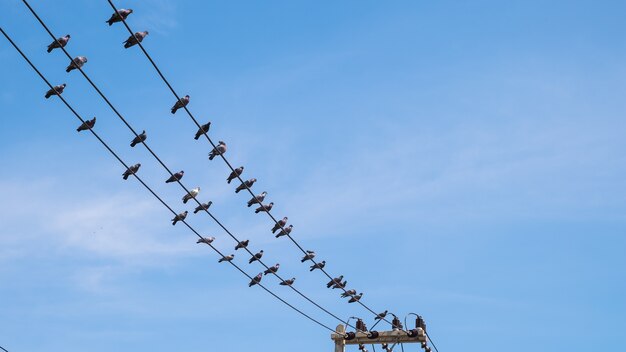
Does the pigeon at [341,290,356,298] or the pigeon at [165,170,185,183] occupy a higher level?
the pigeon at [341,290,356,298]

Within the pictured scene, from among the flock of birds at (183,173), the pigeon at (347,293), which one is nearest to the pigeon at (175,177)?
the flock of birds at (183,173)

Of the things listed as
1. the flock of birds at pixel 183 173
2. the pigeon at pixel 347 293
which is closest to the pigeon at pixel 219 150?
the flock of birds at pixel 183 173

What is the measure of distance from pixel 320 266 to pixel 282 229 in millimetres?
4057

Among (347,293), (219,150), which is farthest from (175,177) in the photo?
(347,293)

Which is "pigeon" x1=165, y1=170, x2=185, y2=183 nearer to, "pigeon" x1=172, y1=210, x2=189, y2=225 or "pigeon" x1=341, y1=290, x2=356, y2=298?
"pigeon" x1=172, y1=210, x2=189, y2=225

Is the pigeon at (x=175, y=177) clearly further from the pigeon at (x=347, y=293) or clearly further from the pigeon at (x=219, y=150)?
the pigeon at (x=347, y=293)

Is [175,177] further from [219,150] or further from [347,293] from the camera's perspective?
[347,293]

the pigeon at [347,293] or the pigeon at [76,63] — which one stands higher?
the pigeon at [347,293]

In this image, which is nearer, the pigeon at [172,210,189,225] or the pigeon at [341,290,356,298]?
the pigeon at [172,210,189,225]

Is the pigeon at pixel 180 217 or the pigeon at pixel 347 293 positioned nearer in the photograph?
the pigeon at pixel 180 217

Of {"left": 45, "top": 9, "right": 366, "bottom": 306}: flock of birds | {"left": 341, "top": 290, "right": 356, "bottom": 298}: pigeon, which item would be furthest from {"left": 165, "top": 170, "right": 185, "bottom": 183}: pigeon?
{"left": 341, "top": 290, "right": 356, "bottom": 298}: pigeon

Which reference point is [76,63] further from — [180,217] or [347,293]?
[347,293]

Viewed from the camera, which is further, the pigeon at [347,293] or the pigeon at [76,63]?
the pigeon at [347,293]

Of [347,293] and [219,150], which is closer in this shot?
[219,150]
